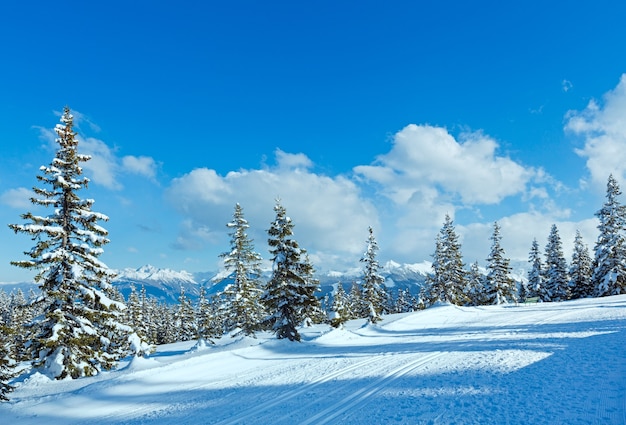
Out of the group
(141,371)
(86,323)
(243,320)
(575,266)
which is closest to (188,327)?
(243,320)

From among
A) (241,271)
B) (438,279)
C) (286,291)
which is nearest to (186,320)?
(241,271)

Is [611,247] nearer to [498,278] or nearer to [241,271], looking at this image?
[498,278]

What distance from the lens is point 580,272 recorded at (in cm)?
4916

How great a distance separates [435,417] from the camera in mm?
6402

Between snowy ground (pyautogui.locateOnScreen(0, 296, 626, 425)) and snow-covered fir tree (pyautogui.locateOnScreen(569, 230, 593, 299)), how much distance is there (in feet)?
136

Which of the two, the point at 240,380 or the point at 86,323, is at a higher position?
the point at 86,323

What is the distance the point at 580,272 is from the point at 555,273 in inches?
165

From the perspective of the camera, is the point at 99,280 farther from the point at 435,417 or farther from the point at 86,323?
the point at 435,417

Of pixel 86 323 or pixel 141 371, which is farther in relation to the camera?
pixel 86 323

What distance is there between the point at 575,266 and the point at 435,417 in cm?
5674

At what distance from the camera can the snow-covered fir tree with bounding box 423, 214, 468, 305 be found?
4159 cm

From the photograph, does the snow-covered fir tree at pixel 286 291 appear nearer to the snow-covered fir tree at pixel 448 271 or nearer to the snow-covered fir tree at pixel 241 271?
the snow-covered fir tree at pixel 241 271

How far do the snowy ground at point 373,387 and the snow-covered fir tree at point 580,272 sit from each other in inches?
1637

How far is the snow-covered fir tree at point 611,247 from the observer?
38875 mm
